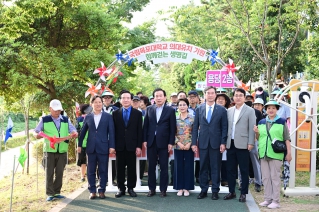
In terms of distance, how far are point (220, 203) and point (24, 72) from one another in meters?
6.37

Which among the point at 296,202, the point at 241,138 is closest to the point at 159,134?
the point at 241,138

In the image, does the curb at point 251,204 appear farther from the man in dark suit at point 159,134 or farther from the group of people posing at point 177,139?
the man in dark suit at point 159,134

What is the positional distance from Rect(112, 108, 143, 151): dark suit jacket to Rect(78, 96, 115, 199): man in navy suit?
0.38 feet

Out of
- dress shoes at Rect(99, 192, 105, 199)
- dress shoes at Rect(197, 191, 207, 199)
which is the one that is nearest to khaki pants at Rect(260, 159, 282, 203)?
dress shoes at Rect(197, 191, 207, 199)

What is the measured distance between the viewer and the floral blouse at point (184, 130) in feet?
25.3

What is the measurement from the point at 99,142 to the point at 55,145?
2.51ft

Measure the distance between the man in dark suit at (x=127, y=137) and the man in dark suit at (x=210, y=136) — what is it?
1044 mm

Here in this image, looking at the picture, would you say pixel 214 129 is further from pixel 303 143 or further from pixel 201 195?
pixel 303 143

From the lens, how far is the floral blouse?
304 inches

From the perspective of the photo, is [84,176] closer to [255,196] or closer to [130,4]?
[255,196]

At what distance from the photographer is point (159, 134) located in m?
7.66

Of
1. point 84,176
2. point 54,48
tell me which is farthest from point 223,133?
point 54,48

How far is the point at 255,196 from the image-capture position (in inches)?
309

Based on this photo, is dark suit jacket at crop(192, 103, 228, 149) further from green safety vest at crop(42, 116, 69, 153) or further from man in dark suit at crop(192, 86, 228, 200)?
green safety vest at crop(42, 116, 69, 153)
